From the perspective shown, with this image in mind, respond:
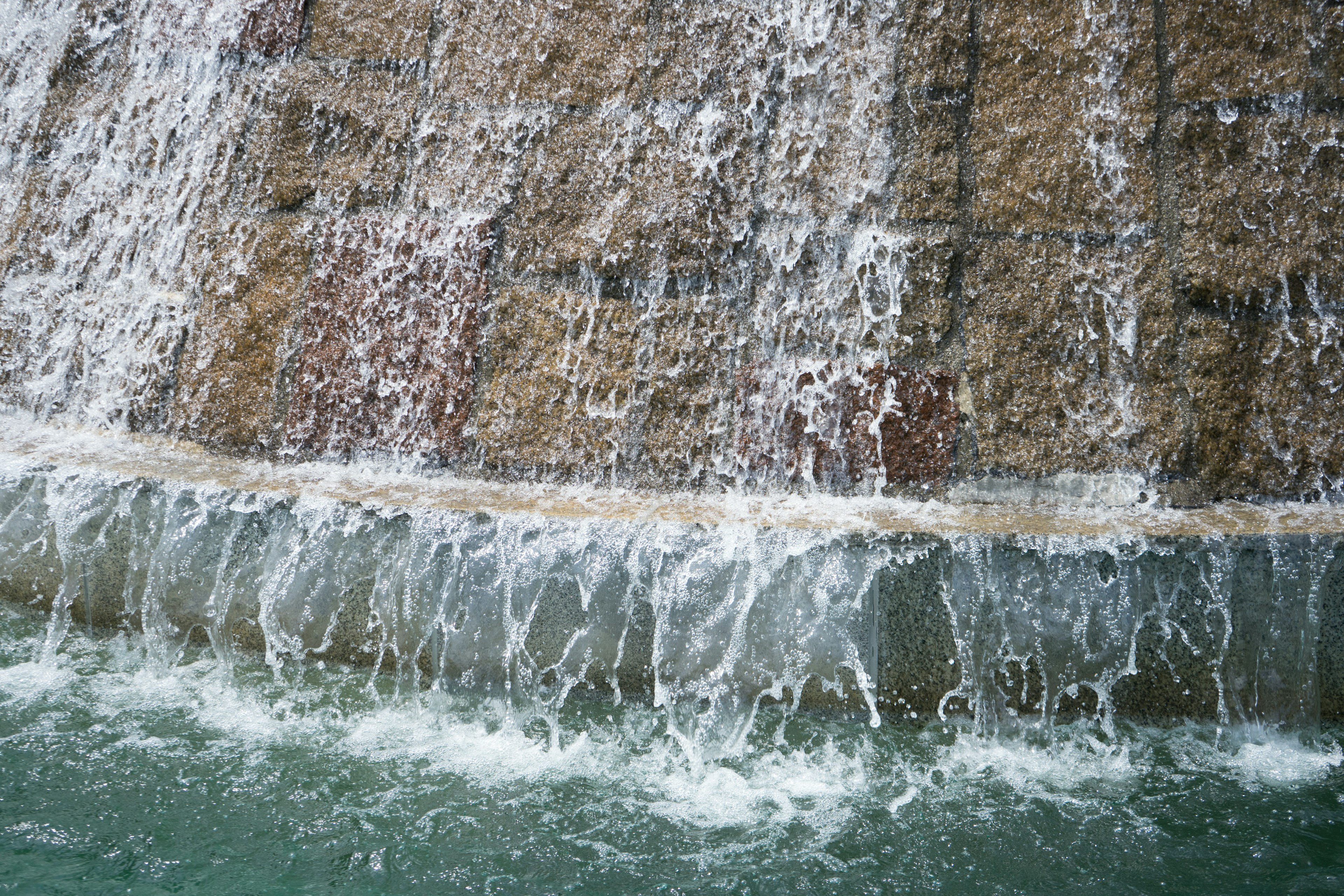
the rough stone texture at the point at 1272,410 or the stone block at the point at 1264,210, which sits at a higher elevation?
the stone block at the point at 1264,210

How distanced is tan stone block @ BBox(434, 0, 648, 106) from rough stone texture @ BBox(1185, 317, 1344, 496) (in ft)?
5.27

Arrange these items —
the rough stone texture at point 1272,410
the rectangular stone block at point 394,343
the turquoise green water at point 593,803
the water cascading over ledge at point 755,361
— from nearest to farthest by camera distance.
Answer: the turquoise green water at point 593,803
the water cascading over ledge at point 755,361
the rough stone texture at point 1272,410
the rectangular stone block at point 394,343

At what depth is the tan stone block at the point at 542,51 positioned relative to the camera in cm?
248

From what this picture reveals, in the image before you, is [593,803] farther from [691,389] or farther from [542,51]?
[542,51]

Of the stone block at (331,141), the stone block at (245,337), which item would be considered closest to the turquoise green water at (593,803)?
the stone block at (245,337)

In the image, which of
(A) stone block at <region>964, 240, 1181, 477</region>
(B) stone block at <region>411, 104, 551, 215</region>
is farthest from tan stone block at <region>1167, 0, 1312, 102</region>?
(B) stone block at <region>411, 104, 551, 215</region>

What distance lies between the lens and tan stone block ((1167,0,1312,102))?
2223 millimetres

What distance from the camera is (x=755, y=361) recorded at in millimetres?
2318

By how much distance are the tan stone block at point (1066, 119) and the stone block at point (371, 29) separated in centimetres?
152

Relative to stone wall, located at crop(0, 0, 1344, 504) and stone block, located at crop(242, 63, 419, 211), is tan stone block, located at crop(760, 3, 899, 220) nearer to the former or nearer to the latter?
stone wall, located at crop(0, 0, 1344, 504)

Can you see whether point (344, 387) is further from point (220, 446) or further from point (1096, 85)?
point (1096, 85)

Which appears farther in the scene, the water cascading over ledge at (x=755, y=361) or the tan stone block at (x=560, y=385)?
the tan stone block at (x=560, y=385)

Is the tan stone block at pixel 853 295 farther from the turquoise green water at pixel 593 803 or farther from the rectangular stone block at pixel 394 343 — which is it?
the turquoise green water at pixel 593 803

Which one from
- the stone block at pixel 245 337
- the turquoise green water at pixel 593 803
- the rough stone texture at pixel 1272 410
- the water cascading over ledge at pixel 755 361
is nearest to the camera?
the turquoise green water at pixel 593 803
